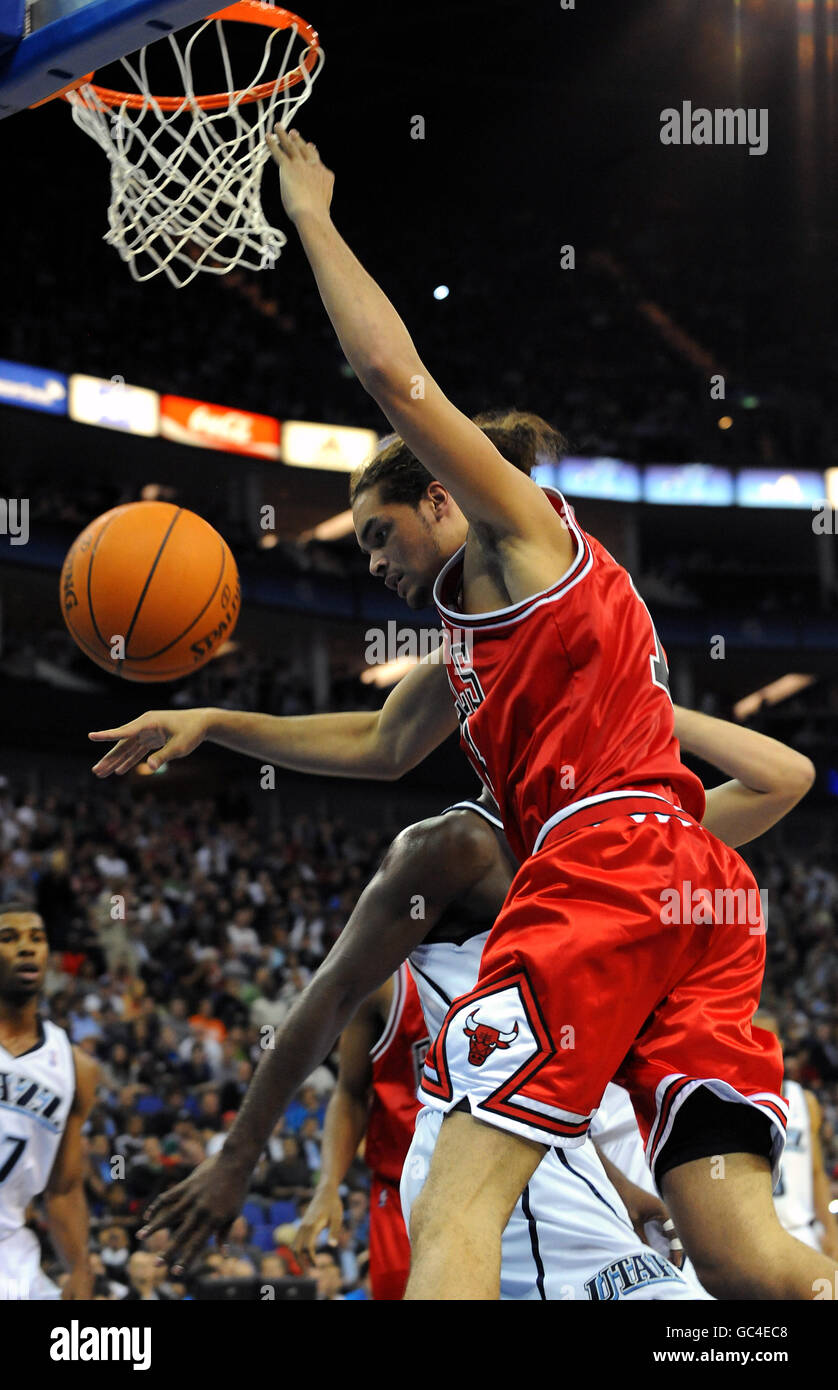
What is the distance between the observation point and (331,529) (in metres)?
24.4

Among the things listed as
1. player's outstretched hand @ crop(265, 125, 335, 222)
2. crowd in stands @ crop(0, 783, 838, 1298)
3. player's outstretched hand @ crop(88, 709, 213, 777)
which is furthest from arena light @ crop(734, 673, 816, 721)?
player's outstretched hand @ crop(265, 125, 335, 222)

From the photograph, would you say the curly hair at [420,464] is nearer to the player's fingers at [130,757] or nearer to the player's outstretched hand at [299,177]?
the player's outstretched hand at [299,177]

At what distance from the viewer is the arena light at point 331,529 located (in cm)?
2412

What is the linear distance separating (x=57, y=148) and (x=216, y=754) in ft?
28.1

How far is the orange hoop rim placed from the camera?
4.42 m

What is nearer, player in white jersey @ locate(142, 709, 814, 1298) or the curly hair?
player in white jersey @ locate(142, 709, 814, 1298)

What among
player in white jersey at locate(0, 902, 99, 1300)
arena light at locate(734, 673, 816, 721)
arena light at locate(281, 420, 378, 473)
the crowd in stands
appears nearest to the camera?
player in white jersey at locate(0, 902, 99, 1300)

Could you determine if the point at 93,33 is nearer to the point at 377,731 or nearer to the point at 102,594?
the point at 102,594

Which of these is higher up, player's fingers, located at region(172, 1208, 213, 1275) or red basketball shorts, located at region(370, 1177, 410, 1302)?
player's fingers, located at region(172, 1208, 213, 1275)

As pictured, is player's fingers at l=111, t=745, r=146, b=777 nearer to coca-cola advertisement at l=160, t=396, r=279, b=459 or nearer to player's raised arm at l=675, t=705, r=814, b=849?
player's raised arm at l=675, t=705, r=814, b=849

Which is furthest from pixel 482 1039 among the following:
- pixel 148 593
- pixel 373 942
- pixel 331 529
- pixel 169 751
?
pixel 331 529

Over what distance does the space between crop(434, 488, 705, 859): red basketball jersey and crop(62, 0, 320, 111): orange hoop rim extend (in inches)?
93.4

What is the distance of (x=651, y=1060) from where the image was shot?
2.45 m

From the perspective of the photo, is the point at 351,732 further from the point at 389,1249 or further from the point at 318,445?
the point at 318,445
